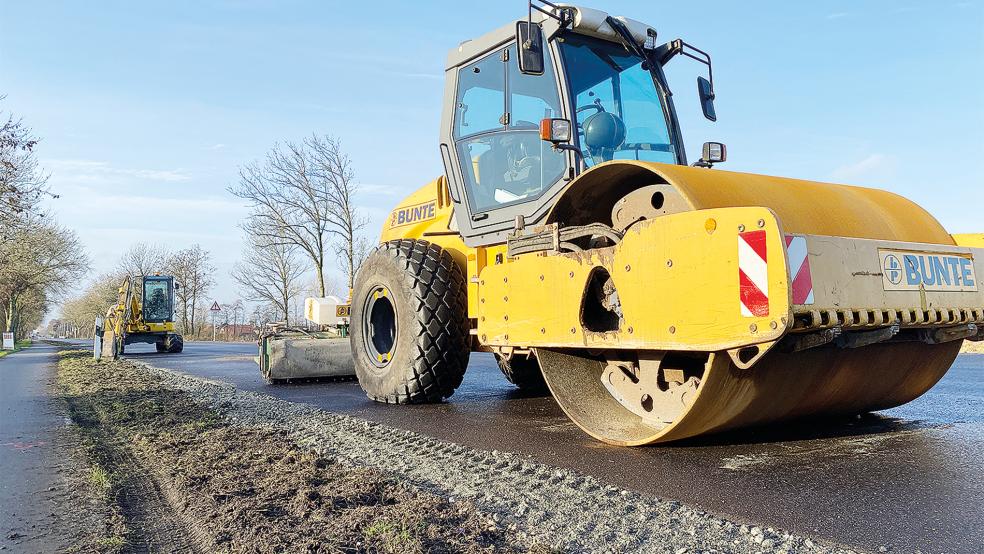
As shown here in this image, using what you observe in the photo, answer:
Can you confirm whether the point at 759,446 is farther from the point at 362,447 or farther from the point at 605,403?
the point at 362,447

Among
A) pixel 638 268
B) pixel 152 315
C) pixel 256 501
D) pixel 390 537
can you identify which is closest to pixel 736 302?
pixel 638 268

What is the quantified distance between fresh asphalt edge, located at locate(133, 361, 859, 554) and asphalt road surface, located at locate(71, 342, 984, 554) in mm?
164

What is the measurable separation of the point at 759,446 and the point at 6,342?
4175 centimetres

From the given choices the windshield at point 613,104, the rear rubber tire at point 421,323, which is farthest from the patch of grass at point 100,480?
the windshield at point 613,104

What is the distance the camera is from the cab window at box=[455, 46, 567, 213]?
17.4ft

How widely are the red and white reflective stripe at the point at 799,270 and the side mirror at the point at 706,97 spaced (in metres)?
3.23

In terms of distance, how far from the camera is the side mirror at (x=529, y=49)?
15.4 feet

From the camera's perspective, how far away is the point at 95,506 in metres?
3.33

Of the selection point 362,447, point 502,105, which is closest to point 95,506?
point 362,447

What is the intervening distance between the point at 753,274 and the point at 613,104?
266 centimetres

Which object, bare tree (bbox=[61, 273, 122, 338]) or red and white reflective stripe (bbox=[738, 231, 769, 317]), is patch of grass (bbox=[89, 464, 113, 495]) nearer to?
red and white reflective stripe (bbox=[738, 231, 769, 317])

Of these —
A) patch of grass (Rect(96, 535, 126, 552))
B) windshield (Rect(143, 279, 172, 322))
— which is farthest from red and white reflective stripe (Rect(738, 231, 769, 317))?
windshield (Rect(143, 279, 172, 322))

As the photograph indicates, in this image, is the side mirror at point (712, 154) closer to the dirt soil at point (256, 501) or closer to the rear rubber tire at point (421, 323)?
the rear rubber tire at point (421, 323)

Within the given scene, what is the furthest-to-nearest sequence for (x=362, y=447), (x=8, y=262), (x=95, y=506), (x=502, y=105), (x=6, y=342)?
(x=6, y=342)
(x=8, y=262)
(x=502, y=105)
(x=362, y=447)
(x=95, y=506)
